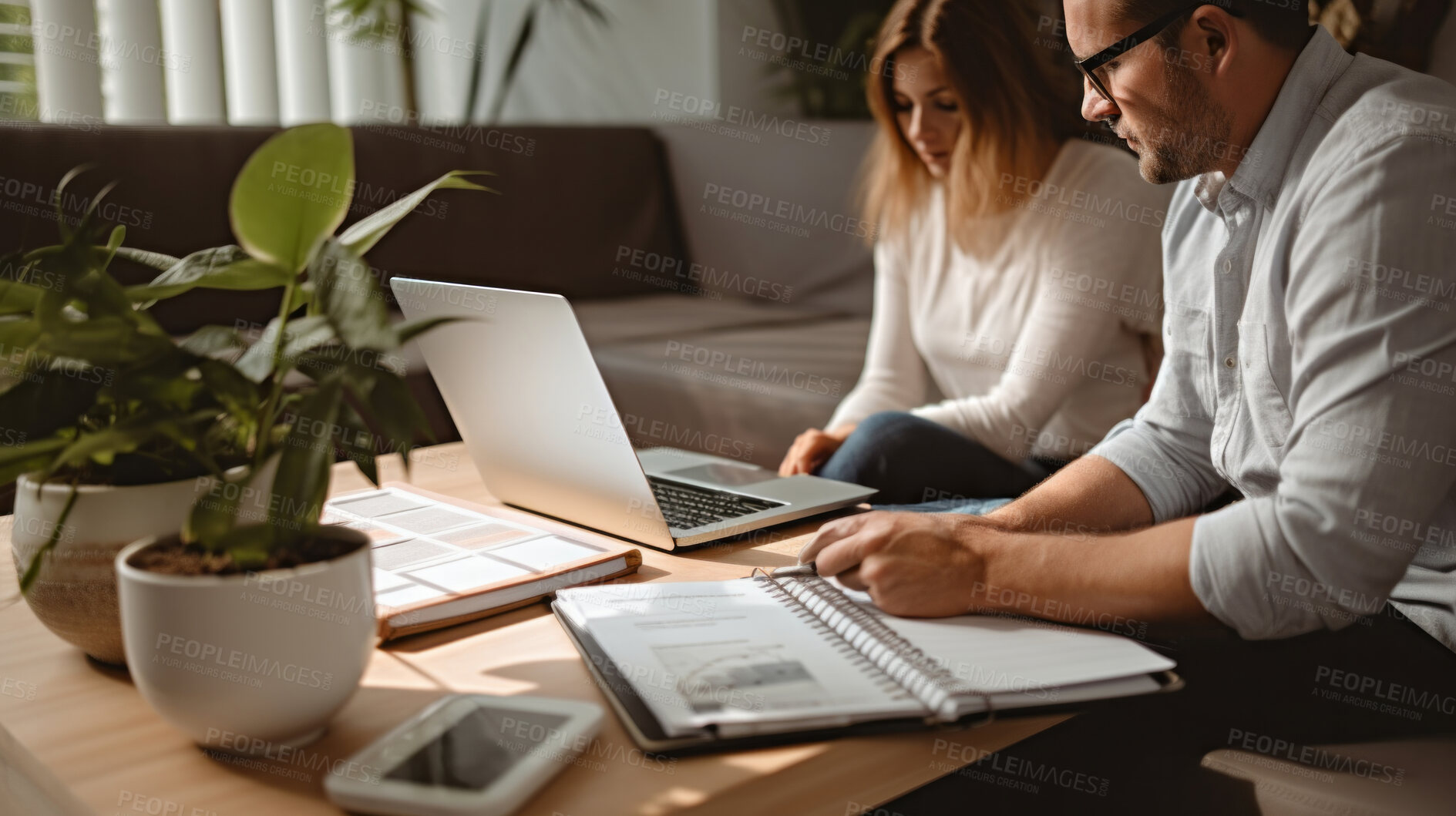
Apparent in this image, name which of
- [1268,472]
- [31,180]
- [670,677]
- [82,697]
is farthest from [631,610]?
[31,180]

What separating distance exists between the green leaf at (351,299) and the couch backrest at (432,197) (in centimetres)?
175

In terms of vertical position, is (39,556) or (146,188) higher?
(146,188)

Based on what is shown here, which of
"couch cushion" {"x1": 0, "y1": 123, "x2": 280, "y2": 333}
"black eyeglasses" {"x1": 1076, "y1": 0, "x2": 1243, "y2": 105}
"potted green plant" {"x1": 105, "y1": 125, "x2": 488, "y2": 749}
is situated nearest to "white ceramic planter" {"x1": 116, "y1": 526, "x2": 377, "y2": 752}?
"potted green plant" {"x1": 105, "y1": 125, "x2": 488, "y2": 749}

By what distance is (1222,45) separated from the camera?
3.10 feet

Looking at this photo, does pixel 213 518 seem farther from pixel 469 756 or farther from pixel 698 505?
pixel 698 505

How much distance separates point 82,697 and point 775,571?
0.49 meters

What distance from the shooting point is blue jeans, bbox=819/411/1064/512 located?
156 centimetres

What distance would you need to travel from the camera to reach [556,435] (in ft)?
3.25

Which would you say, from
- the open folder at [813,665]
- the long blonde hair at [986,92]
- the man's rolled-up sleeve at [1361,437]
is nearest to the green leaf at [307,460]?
the open folder at [813,665]

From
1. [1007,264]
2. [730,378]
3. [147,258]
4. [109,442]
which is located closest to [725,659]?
[109,442]

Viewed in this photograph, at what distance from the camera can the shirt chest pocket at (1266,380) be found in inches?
37.8

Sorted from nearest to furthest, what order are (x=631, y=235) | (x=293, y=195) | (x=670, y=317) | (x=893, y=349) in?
(x=293, y=195)
(x=893, y=349)
(x=670, y=317)
(x=631, y=235)

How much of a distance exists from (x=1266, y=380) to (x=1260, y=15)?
31 centimetres

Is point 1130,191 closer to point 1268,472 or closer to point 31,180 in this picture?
point 1268,472
